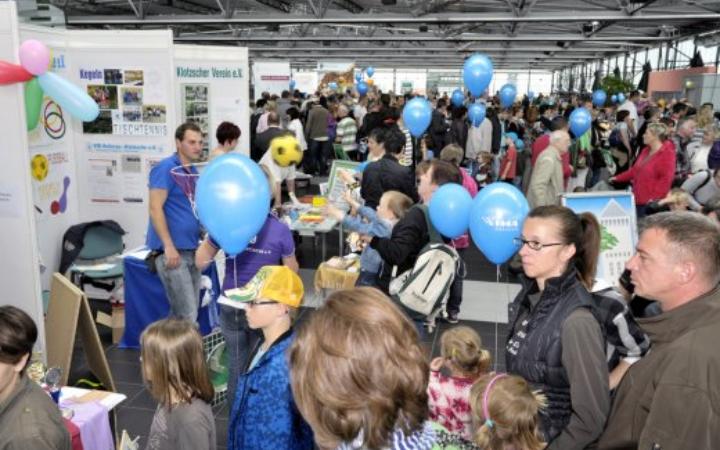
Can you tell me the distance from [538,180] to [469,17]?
6470mm

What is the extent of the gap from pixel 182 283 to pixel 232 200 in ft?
4.25

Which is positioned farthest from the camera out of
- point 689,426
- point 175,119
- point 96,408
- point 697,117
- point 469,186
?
point 697,117

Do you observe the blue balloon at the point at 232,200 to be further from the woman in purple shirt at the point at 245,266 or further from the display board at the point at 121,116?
the display board at the point at 121,116

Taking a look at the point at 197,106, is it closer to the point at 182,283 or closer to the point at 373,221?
the point at 182,283

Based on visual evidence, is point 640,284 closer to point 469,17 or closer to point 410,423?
point 410,423

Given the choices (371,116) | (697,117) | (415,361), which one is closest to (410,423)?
(415,361)

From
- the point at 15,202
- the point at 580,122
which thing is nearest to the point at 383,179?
the point at 15,202

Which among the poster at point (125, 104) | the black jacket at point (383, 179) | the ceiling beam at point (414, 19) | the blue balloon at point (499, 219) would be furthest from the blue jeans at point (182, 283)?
the ceiling beam at point (414, 19)

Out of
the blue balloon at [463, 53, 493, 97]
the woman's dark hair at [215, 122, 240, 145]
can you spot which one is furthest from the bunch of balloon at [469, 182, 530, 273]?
the blue balloon at [463, 53, 493, 97]

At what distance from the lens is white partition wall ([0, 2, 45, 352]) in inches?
131

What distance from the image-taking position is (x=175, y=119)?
4.98m

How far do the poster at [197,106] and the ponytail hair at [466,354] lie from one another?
153 inches

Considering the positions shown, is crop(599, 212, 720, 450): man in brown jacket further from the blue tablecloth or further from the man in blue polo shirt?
the blue tablecloth

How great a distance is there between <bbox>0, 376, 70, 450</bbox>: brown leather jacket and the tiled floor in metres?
0.91
